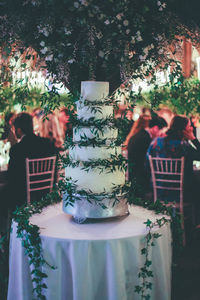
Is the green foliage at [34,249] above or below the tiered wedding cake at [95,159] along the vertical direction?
below

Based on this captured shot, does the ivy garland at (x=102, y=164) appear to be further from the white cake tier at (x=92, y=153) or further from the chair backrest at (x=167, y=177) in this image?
the chair backrest at (x=167, y=177)

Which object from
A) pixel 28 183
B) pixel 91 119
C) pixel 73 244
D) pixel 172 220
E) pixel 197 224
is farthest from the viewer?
pixel 197 224

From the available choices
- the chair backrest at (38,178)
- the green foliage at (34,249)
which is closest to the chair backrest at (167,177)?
the chair backrest at (38,178)

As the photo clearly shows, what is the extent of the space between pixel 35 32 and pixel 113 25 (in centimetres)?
42

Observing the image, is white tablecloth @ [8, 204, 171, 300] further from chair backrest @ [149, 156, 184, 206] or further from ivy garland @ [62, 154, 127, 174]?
chair backrest @ [149, 156, 184, 206]

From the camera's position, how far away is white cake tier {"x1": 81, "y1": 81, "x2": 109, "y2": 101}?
2055mm

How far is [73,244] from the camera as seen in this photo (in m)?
1.88

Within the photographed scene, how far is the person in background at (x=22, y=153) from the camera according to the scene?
13.1 ft

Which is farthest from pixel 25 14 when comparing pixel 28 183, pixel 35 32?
pixel 28 183

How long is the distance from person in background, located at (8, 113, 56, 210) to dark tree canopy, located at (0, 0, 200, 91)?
2.00 meters

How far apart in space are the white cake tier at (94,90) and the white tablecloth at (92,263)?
0.73 metres

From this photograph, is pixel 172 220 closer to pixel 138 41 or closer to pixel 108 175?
pixel 108 175

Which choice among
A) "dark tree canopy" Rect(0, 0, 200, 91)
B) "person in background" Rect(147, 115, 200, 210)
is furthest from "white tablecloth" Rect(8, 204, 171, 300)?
"person in background" Rect(147, 115, 200, 210)

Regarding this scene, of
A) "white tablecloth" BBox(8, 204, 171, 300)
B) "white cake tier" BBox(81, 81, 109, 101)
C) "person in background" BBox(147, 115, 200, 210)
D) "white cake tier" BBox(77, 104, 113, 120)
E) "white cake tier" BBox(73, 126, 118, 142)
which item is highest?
"white cake tier" BBox(81, 81, 109, 101)
